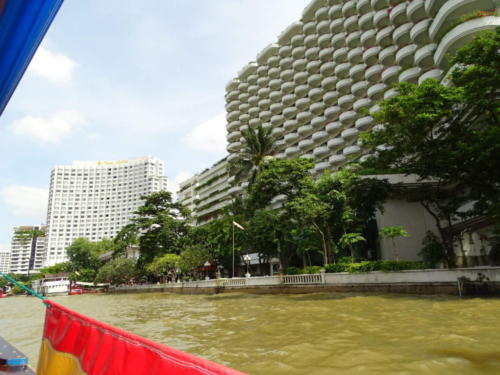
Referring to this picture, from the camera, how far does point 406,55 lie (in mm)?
39281

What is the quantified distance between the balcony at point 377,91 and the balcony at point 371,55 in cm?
415

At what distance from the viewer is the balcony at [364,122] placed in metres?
44.4

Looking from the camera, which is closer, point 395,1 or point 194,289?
point 194,289

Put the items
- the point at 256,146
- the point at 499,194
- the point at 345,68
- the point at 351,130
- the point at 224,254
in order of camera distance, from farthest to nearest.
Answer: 1. the point at 345,68
2. the point at 351,130
3. the point at 224,254
4. the point at 256,146
5. the point at 499,194

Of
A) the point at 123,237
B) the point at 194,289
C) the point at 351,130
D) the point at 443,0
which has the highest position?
the point at 443,0

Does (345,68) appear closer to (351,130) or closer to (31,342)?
(351,130)

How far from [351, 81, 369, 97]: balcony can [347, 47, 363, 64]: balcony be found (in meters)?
3.55

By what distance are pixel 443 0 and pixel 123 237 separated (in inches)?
1955

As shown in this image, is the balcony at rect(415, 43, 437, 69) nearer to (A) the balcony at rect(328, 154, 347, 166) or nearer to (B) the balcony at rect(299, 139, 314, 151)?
(A) the balcony at rect(328, 154, 347, 166)

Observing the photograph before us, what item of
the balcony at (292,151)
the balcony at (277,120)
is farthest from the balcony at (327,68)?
the balcony at (292,151)

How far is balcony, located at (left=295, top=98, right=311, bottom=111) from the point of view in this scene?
5681 centimetres

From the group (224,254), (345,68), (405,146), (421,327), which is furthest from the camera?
(345,68)

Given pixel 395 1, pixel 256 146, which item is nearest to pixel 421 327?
pixel 256 146

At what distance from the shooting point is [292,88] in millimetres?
60406
